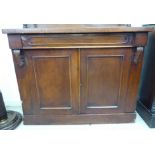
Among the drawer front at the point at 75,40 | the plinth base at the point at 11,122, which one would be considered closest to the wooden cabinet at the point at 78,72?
the drawer front at the point at 75,40

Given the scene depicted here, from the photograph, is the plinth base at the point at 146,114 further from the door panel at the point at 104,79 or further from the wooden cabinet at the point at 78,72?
the door panel at the point at 104,79

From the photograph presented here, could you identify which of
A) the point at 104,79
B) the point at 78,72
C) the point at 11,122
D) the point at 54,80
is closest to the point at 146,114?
the point at 104,79

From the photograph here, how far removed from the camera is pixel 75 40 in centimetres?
118

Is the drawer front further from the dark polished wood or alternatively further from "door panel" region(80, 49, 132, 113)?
the dark polished wood

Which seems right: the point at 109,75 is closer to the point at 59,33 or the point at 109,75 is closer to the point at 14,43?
the point at 59,33

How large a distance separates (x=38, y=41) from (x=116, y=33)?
23.6 inches

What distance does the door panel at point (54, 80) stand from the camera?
1.24 meters

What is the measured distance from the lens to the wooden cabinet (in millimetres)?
1166
